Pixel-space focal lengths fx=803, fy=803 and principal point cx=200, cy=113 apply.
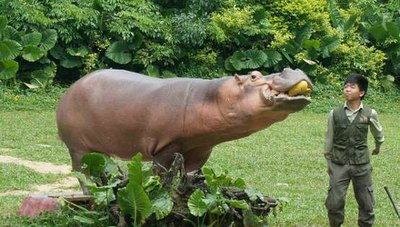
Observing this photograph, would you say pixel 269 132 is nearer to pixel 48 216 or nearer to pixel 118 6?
pixel 118 6

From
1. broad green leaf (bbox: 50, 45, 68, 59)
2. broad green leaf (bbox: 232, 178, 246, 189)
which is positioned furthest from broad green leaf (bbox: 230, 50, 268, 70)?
broad green leaf (bbox: 232, 178, 246, 189)

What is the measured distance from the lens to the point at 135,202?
4828 millimetres

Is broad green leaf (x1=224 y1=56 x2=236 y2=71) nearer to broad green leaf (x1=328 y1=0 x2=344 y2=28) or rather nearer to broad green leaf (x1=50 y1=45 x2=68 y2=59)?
broad green leaf (x1=328 y1=0 x2=344 y2=28)

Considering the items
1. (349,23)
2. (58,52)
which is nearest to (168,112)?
(58,52)

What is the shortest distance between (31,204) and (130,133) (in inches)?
35.9

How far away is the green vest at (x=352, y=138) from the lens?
582 centimetres

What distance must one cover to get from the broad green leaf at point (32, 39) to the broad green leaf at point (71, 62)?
974 millimetres

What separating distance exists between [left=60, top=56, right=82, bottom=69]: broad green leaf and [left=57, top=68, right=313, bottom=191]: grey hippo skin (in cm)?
1077

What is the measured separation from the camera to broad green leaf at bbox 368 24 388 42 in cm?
1848

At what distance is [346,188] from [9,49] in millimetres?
10680

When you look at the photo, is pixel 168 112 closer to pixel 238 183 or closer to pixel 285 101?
pixel 238 183

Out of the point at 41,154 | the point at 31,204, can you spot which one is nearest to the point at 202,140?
the point at 31,204

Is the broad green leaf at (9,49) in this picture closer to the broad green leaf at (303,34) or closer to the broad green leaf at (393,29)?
the broad green leaf at (303,34)

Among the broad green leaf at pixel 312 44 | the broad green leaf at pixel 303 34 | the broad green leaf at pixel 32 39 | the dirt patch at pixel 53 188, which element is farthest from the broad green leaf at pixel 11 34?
the dirt patch at pixel 53 188
